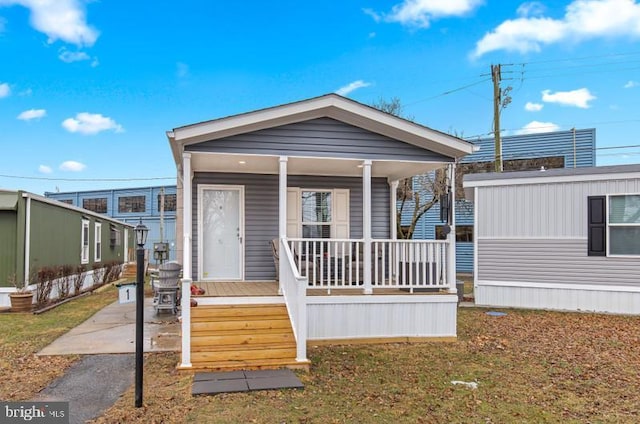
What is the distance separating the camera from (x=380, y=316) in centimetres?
718

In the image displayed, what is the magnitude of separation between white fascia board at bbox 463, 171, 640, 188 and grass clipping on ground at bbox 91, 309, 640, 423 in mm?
3558

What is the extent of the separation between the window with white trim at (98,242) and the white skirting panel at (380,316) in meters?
12.7

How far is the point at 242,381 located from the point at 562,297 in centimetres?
824

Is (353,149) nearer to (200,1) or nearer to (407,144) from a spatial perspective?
(407,144)

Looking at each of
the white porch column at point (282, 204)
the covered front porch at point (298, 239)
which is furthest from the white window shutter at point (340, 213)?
the white porch column at point (282, 204)

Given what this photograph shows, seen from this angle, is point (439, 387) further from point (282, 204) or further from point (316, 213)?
point (316, 213)

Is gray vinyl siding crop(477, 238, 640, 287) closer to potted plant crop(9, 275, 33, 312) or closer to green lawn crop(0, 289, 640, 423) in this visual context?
green lawn crop(0, 289, 640, 423)

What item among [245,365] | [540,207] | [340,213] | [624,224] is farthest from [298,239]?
[624,224]

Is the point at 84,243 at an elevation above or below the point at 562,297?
above

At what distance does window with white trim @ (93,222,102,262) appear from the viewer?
1691cm

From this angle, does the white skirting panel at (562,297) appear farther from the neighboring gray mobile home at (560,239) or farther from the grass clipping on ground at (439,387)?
the grass clipping on ground at (439,387)

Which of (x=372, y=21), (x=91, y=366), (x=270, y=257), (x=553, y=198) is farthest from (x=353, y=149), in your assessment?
(x=372, y=21)

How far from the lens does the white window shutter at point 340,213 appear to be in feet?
30.5

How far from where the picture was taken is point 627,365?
6.05m
